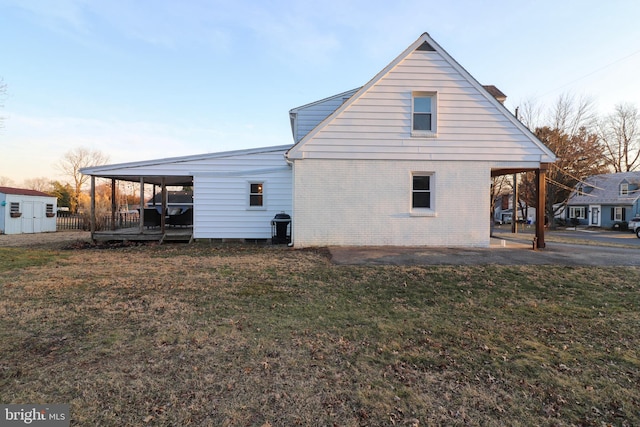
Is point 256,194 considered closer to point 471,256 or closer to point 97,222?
point 471,256

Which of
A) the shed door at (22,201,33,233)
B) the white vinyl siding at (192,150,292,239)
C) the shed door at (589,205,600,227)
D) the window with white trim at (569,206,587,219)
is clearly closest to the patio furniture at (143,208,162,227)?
the white vinyl siding at (192,150,292,239)

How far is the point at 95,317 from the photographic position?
15.6ft

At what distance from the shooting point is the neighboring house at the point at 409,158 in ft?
36.5

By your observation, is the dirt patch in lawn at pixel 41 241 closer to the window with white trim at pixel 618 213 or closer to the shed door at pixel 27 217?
the shed door at pixel 27 217

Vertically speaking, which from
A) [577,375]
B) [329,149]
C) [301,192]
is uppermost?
[329,149]

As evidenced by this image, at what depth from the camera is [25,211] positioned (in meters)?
21.9

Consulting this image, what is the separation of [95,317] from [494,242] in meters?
12.5

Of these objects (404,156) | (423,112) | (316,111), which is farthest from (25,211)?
(423,112)

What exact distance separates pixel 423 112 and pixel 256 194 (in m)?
7.04

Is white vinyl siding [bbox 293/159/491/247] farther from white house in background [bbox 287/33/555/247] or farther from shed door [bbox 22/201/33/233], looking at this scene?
shed door [bbox 22/201/33/233]

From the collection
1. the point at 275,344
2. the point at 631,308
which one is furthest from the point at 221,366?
the point at 631,308

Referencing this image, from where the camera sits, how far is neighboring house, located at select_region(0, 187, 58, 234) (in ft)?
68.4

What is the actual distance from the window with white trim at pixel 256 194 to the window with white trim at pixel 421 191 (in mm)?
5935

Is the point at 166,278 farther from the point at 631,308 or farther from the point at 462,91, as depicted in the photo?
the point at 462,91
